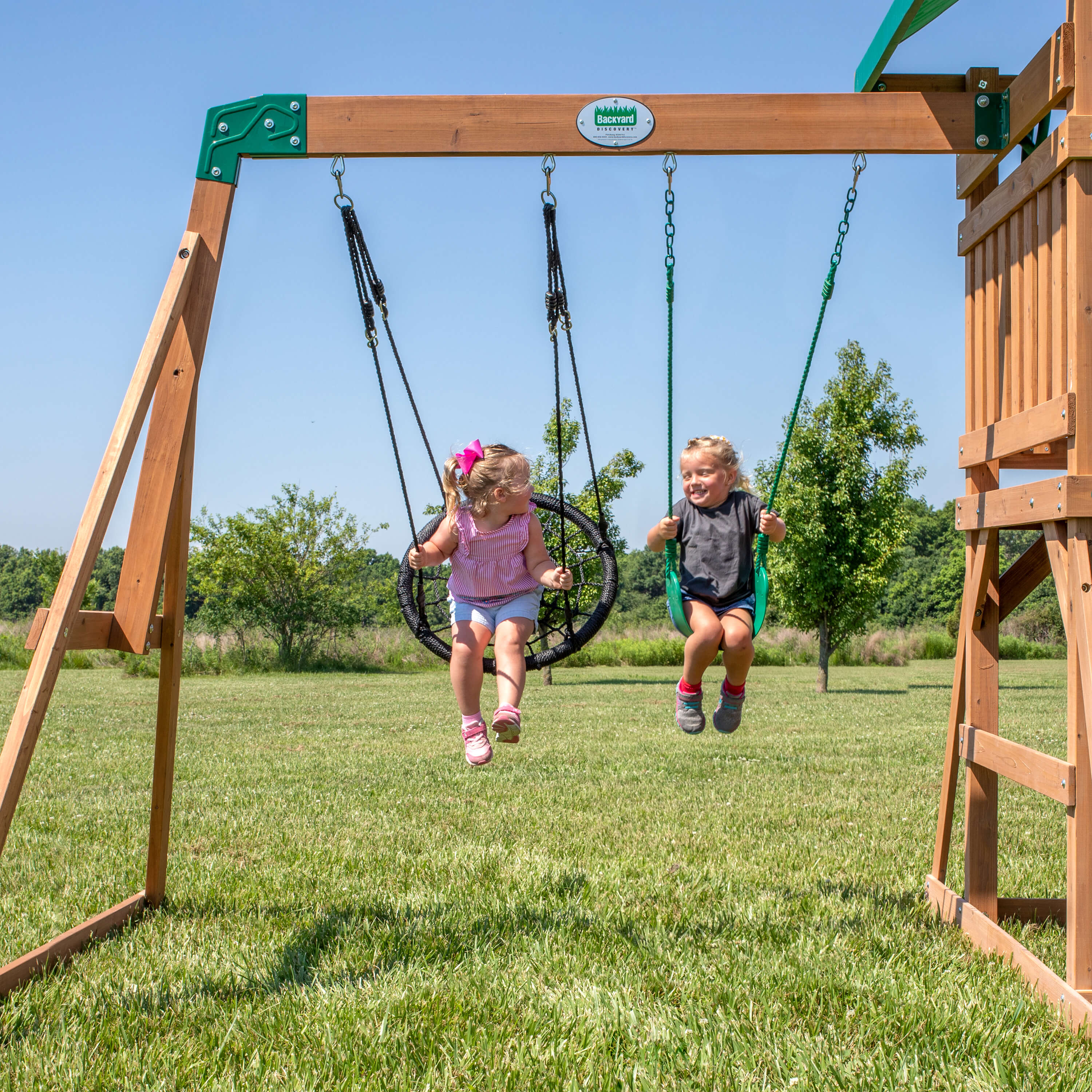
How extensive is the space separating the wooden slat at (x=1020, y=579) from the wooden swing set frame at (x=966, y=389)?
0.01 meters

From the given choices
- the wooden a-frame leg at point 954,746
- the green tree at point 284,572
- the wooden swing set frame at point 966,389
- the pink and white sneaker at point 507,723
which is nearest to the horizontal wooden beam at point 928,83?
the wooden swing set frame at point 966,389

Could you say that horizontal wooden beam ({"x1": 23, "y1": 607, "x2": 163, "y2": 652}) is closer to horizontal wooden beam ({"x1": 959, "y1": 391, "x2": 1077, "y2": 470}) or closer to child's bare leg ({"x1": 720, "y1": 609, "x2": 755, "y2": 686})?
child's bare leg ({"x1": 720, "y1": 609, "x2": 755, "y2": 686})

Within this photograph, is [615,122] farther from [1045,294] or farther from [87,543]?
[87,543]

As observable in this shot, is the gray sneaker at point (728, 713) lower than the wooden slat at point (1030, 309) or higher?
lower

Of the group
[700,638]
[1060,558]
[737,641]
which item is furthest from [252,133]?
[1060,558]

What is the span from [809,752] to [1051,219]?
7737 mm

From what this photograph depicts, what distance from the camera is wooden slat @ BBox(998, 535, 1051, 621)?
4.50 metres

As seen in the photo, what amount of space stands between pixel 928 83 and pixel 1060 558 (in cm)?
227

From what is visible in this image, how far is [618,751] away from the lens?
34.8ft

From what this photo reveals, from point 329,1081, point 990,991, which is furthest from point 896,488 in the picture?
point 329,1081

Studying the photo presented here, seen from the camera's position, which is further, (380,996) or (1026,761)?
(1026,761)

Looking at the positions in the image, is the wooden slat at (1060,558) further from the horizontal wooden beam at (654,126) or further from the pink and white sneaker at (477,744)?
the pink and white sneaker at (477,744)

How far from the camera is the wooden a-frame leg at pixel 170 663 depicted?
4.37 metres

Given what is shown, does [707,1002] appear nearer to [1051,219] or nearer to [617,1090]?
[617,1090]
